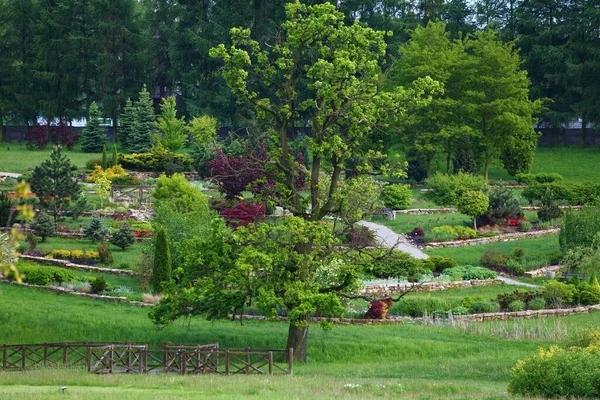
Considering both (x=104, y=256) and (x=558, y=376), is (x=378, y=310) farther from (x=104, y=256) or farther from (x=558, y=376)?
(x=558, y=376)

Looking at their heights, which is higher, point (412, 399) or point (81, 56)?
point (81, 56)

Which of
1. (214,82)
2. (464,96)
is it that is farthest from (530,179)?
(214,82)

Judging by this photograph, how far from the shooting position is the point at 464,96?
2756 inches

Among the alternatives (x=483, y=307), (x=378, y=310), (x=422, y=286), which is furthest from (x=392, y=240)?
(x=378, y=310)

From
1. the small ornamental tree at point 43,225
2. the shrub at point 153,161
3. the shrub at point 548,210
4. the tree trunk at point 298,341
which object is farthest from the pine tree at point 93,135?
the tree trunk at point 298,341

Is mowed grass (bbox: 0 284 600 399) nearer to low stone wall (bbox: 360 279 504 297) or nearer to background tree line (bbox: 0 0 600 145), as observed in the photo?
low stone wall (bbox: 360 279 504 297)

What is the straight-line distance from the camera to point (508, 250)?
5034cm

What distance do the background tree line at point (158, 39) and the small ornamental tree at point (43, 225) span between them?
3694 centimetres

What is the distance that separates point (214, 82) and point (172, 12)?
7423mm

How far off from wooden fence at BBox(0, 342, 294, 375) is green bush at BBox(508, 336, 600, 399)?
6349 millimetres

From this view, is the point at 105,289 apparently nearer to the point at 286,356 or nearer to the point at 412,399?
the point at 286,356

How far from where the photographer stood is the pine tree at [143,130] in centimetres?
7594

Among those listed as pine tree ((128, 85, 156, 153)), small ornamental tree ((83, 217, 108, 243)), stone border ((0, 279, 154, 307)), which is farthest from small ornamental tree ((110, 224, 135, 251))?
pine tree ((128, 85, 156, 153))

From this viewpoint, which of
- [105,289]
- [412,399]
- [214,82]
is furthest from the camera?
[214,82]
